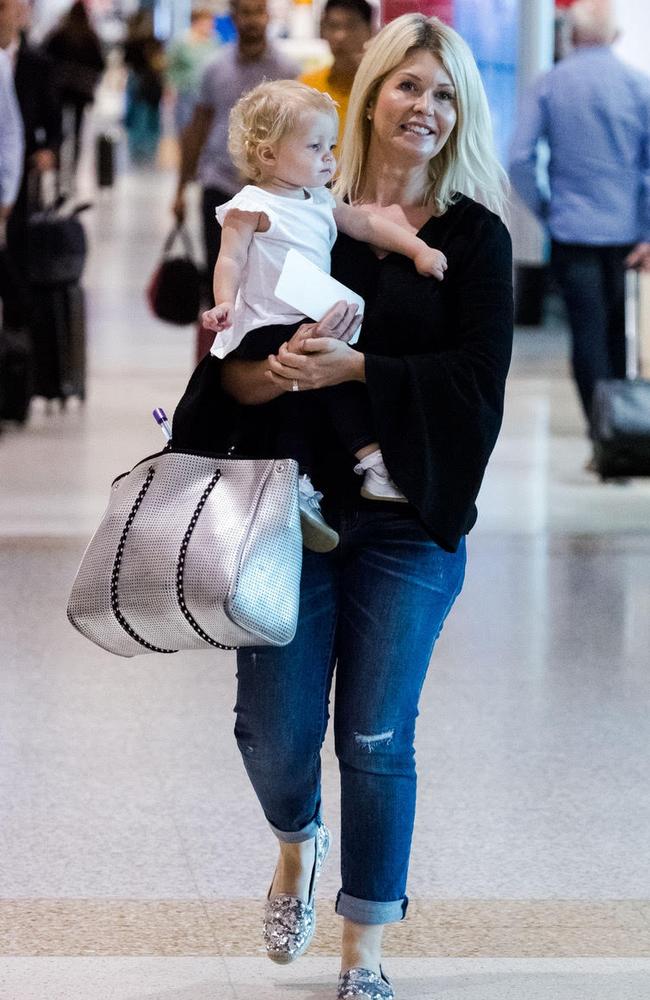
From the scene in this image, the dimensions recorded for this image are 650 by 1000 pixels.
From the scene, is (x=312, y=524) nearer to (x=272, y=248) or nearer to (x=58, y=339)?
(x=272, y=248)

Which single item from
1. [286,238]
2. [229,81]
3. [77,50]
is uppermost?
[286,238]

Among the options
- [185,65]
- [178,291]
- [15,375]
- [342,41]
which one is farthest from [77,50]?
[342,41]

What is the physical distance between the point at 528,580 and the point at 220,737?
6.26 ft

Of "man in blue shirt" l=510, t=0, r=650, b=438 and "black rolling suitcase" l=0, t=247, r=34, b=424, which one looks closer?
"man in blue shirt" l=510, t=0, r=650, b=438

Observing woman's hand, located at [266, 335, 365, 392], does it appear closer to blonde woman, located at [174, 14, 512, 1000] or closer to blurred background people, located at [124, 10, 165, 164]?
blonde woman, located at [174, 14, 512, 1000]

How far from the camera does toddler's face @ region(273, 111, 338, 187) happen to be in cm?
279

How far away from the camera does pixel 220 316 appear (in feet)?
9.10

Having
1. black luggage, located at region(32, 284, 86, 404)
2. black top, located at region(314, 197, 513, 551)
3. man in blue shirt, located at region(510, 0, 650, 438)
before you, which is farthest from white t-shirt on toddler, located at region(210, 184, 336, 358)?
black luggage, located at region(32, 284, 86, 404)

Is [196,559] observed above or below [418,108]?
below

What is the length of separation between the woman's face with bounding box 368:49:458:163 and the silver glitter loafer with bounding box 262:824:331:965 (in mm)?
1161

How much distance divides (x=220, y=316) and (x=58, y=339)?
6353 mm

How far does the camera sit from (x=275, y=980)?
121 inches

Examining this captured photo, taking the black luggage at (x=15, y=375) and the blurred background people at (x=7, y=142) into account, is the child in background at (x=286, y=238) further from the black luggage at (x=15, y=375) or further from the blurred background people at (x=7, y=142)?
the black luggage at (x=15, y=375)

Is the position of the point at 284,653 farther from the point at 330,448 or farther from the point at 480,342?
the point at 480,342
